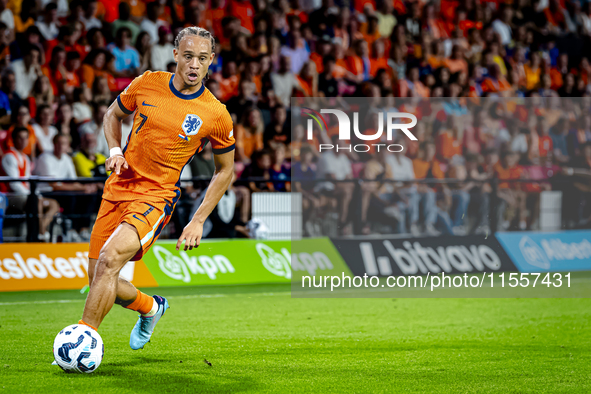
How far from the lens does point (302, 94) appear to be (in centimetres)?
1412

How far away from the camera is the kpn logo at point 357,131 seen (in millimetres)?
12617

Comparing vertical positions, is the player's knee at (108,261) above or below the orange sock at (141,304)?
above

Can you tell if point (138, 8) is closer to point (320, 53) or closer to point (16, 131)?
point (320, 53)

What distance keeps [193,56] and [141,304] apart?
2.06m

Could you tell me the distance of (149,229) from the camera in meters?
5.65

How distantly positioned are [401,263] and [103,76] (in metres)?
5.73

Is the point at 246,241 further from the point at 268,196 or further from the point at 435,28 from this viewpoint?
the point at 435,28

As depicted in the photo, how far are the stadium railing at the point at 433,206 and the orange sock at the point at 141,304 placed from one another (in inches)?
187

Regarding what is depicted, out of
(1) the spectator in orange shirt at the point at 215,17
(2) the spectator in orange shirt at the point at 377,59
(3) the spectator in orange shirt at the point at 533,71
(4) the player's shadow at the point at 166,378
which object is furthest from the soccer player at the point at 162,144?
(3) the spectator in orange shirt at the point at 533,71

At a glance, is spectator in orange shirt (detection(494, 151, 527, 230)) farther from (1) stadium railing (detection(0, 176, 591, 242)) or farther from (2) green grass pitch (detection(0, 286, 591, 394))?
(2) green grass pitch (detection(0, 286, 591, 394))

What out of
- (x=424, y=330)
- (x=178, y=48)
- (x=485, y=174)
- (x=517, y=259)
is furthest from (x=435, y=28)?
(x=178, y=48)

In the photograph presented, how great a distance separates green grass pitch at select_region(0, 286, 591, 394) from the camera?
540cm

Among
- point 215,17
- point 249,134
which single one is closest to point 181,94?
point 249,134

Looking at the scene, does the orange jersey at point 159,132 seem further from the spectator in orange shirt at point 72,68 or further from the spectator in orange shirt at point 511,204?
the spectator in orange shirt at point 511,204
